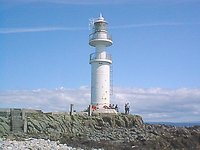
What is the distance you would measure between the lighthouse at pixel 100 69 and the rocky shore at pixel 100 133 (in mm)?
3146

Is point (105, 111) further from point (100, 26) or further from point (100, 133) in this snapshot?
point (100, 26)

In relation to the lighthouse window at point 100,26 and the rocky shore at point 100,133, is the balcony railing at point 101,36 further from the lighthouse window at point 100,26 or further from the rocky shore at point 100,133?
the rocky shore at point 100,133

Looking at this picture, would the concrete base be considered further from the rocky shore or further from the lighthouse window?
the lighthouse window

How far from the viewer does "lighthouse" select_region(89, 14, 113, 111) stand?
1340 inches

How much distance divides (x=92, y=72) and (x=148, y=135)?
1041 cm

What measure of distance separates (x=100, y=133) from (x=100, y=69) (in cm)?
926

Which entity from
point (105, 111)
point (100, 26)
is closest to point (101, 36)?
point (100, 26)

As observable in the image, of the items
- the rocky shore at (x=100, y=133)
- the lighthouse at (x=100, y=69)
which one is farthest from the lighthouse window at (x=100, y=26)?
the rocky shore at (x=100, y=133)

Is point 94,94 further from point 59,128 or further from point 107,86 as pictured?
point 59,128

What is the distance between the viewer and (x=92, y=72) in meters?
34.8

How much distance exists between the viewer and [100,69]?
1352 inches

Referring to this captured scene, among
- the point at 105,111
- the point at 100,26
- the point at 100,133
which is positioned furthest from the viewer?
the point at 100,26

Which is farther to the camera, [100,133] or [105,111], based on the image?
[105,111]

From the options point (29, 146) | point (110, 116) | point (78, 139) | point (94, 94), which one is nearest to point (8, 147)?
point (29, 146)
